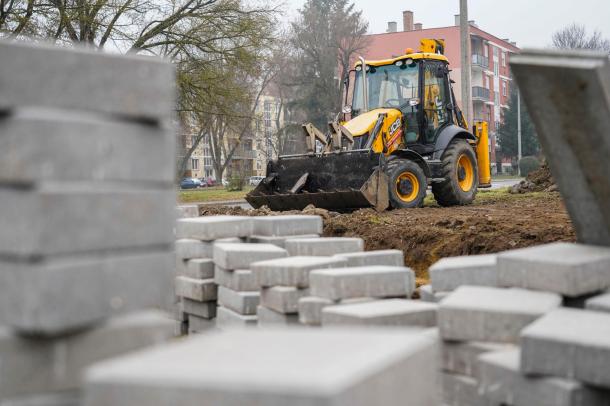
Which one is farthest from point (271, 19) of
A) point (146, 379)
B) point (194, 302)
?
point (146, 379)

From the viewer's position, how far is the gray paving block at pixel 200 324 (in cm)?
627

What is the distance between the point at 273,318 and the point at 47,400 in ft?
8.21

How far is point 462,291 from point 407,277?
0.69 m

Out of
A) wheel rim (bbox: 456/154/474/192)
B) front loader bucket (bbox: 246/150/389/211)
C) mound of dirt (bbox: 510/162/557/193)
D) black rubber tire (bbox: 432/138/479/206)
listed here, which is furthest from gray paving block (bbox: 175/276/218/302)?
mound of dirt (bbox: 510/162/557/193)

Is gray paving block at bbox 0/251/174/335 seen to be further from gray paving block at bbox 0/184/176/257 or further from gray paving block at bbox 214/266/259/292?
gray paving block at bbox 214/266/259/292

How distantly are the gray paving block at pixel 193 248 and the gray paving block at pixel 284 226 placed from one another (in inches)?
19.5

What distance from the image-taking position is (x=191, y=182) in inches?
2613

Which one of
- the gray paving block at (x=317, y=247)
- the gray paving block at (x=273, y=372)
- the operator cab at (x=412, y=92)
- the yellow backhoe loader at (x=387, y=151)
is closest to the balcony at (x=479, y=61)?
the yellow backhoe loader at (x=387, y=151)

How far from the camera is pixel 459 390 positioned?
3953 mm

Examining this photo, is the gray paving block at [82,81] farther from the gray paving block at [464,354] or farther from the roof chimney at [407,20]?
the roof chimney at [407,20]

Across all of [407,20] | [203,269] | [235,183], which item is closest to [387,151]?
[203,269]

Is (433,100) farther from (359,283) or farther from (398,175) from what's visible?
(359,283)

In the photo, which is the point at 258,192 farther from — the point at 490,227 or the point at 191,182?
the point at 191,182

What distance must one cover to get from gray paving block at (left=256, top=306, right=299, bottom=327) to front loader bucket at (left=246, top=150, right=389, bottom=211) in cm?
707
